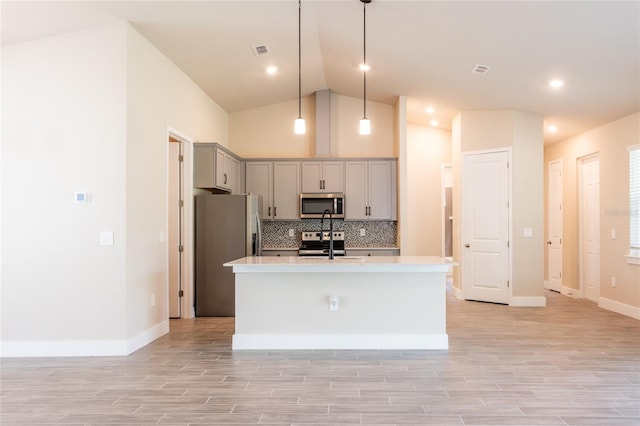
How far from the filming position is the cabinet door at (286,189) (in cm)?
723

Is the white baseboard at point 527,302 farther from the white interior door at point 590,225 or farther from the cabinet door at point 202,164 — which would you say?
the cabinet door at point 202,164

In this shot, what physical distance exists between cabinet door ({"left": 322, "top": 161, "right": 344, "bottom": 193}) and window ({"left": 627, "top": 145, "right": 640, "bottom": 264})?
401 cm

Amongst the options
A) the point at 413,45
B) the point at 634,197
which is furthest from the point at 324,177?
the point at 634,197

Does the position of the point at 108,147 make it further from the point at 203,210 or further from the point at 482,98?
the point at 482,98

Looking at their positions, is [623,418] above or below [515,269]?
below

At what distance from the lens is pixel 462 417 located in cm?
279

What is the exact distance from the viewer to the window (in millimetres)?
5844

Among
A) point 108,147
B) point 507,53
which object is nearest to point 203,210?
point 108,147

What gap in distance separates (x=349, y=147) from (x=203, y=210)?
284 cm

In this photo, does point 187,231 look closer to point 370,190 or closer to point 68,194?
point 68,194

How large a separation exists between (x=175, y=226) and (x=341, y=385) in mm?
3332

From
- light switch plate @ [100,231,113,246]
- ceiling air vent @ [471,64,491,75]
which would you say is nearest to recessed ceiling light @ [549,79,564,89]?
ceiling air vent @ [471,64,491,75]

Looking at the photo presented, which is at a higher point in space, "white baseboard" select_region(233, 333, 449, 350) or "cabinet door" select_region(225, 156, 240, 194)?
"cabinet door" select_region(225, 156, 240, 194)

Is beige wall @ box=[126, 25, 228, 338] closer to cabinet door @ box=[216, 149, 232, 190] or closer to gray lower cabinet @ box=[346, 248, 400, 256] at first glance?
cabinet door @ box=[216, 149, 232, 190]
